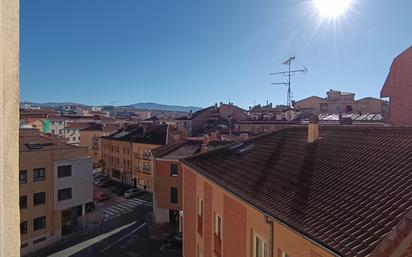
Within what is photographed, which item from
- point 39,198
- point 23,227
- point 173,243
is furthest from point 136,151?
point 173,243

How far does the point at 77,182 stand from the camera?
105 ft

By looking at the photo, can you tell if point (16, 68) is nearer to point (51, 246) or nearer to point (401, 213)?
point (401, 213)

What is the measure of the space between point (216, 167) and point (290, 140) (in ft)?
10.8

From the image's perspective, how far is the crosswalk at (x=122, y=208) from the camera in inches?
1425

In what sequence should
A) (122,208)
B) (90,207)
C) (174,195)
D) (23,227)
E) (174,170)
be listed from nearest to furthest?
(23,227) → (174,170) → (174,195) → (90,207) → (122,208)

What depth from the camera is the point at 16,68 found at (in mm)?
1541

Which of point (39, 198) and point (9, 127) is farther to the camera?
point (39, 198)

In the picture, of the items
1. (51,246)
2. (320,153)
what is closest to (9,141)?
(320,153)

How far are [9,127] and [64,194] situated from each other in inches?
1273

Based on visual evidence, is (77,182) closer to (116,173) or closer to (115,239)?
(115,239)

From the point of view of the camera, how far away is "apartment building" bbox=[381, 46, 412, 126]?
19.2 m

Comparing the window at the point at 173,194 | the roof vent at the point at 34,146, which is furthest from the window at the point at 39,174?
the window at the point at 173,194

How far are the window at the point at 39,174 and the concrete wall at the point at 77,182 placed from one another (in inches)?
41.4

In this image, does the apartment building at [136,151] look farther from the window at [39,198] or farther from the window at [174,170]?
the window at [39,198]
